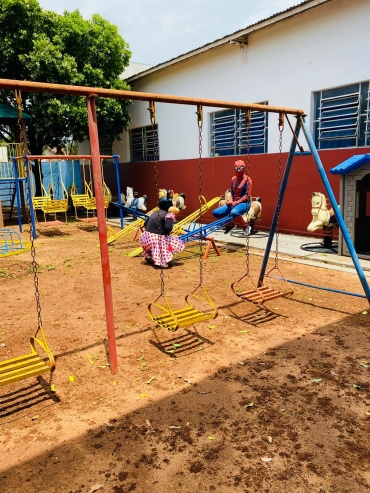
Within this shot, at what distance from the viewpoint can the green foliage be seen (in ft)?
39.5

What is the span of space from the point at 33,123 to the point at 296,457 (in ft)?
44.4

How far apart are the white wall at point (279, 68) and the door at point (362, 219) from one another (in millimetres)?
2390

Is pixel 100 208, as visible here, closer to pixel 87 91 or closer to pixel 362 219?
pixel 87 91

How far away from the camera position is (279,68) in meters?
9.32

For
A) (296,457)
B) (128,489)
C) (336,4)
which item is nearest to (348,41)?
(336,4)

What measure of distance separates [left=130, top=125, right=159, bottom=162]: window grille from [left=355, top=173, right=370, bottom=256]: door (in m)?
8.95

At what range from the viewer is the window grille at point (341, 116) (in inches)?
309

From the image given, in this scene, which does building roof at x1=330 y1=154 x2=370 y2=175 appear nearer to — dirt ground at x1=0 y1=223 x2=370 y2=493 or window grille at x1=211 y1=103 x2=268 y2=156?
dirt ground at x1=0 y1=223 x2=370 y2=493

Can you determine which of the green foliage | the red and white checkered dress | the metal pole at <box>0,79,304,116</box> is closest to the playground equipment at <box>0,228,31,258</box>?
the red and white checkered dress

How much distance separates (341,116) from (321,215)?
239cm

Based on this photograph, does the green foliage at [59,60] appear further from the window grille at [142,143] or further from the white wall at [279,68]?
the white wall at [279,68]

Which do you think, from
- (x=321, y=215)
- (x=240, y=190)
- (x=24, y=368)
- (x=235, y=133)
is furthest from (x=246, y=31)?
(x=24, y=368)

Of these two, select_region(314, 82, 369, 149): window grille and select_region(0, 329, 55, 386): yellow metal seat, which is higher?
select_region(314, 82, 369, 149): window grille

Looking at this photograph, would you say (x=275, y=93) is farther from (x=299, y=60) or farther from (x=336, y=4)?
(x=336, y=4)
